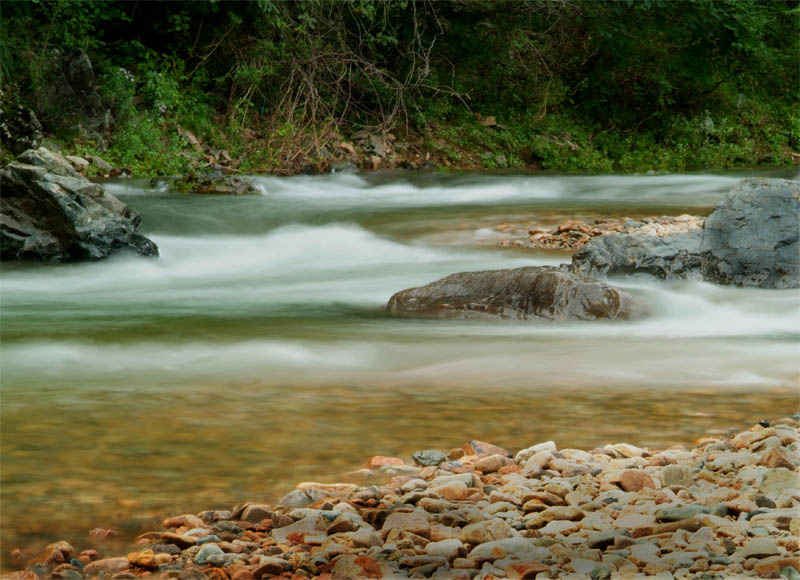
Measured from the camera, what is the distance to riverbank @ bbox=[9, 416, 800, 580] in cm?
297

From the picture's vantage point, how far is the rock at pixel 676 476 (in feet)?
12.2

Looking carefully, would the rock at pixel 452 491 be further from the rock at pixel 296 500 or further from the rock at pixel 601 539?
the rock at pixel 601 539

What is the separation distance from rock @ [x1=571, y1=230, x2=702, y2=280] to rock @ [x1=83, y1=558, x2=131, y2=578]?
18.1ft

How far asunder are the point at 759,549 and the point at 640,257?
5226 millimetres

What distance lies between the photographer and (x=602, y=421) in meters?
4.53

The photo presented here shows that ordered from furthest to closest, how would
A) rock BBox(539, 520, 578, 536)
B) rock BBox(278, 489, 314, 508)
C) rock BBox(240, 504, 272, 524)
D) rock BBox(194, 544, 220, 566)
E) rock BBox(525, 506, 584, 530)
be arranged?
A: 1. rock BBox(278, 489, 314, 508)
2. rock BBox(240, 504, 272, 524)
3. rock BBox(525, 506, 584, 530)
4. rock BBox(539, 520, 578, 536)
5. rock BBox(194, 544, 220, 566)

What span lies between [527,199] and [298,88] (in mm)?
5192

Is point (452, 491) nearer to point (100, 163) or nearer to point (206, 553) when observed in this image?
point (206, 553)

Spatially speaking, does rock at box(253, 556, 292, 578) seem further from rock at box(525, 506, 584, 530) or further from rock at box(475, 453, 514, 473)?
rock at box(475, 453, 514, 473)

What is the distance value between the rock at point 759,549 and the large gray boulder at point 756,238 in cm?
505

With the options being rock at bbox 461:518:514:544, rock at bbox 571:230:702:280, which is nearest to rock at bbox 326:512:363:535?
rock at bbox 461:518:514:544

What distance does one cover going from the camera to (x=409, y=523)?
10.7ft

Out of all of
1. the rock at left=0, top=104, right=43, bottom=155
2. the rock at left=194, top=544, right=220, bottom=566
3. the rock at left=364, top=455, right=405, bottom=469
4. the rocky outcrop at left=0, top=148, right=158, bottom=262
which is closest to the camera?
the rock at left=194, top=544, right=220, bottom=566

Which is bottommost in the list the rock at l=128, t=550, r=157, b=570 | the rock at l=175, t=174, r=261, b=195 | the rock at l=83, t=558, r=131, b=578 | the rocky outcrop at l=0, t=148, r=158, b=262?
the rock at l=83, t=558, r=131, b=578
